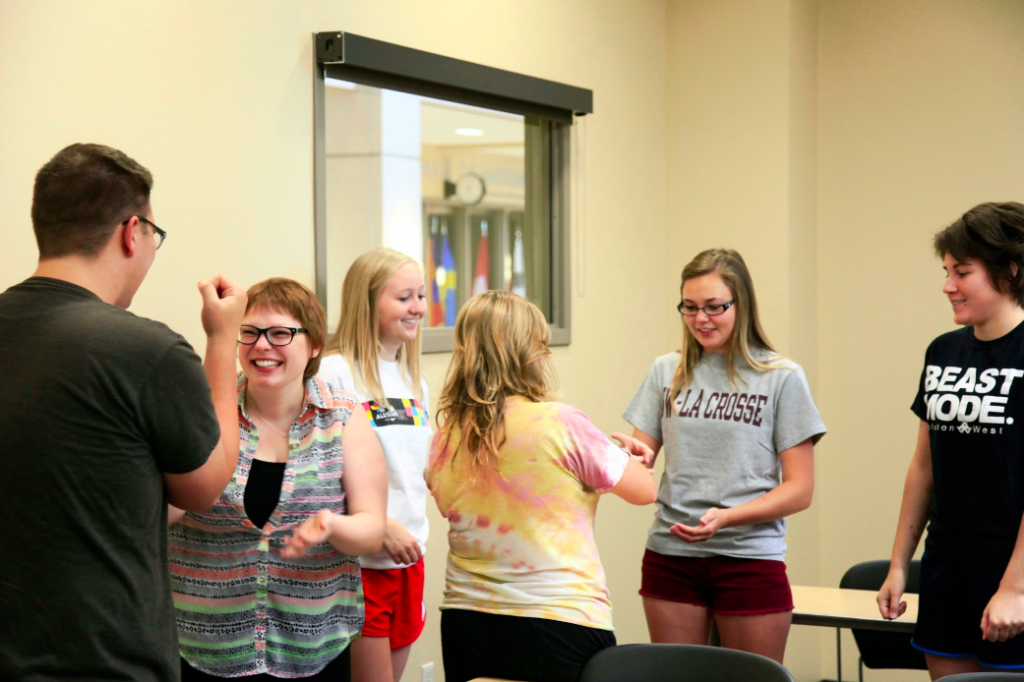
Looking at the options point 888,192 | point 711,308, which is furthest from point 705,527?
point 888,192

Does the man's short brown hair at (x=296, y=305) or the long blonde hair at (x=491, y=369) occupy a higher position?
the man's short brown hair at (x=296, y=305)

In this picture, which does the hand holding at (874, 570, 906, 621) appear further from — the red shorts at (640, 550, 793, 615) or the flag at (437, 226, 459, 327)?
the flag at (437, 226, 459, 327)

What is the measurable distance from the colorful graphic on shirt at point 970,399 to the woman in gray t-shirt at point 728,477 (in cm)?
35

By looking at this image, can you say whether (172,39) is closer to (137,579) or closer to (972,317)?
(137,579)

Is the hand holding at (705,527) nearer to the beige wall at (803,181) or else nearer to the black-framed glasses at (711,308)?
the black-framed glasses at (711,308)

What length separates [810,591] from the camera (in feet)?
10.7

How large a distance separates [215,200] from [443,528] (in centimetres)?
137

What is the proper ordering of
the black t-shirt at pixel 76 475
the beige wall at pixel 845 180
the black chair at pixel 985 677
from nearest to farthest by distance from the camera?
1. the black t-shirt at pixel 76 475
2. the black chair at pixel 985 677
3. the beige wall at pixel 845 180

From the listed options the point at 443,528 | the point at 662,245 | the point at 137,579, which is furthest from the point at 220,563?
the point at 662,245

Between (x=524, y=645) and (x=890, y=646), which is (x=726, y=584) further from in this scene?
(x=890, y=646)

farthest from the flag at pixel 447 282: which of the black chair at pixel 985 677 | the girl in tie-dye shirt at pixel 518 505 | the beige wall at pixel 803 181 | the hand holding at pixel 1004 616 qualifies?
the black chair at pixel 985 677

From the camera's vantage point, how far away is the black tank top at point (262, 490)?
192 centimetres

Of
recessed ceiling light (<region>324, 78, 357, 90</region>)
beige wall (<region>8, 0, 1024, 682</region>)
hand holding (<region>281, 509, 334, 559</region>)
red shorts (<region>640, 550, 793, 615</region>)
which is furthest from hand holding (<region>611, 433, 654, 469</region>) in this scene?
beige wall (<region>8, 0, 1024, 682</region>)

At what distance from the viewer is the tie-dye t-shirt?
2041mm
